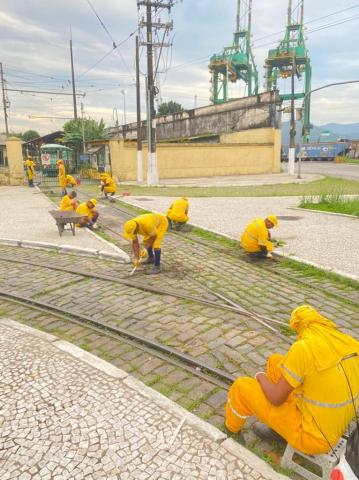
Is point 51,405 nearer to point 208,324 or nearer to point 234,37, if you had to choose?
point 208,324

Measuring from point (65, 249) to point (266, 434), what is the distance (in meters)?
6.90

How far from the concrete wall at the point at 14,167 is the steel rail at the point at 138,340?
2020cm

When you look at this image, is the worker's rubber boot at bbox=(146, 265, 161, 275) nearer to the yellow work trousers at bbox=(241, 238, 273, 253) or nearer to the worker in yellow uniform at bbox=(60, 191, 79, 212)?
the yellow work trousers at bbox=(241, 238, 273, 253)

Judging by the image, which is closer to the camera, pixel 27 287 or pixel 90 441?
pixel 90 441

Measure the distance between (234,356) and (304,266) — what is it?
3778mm

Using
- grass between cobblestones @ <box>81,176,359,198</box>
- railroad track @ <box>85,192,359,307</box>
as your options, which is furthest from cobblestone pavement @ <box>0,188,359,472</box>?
grass between cobblestones @ <box>81,176,359,198</box>

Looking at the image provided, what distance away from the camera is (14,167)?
2427 centimetres

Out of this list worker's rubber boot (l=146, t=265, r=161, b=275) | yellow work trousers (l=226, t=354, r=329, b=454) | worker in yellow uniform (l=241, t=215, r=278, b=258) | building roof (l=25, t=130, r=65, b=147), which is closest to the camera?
yellow work trousers (l=226, t=354, r=329, b=454)

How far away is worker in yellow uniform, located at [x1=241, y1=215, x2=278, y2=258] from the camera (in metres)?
7.61

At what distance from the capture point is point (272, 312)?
17.6 ft

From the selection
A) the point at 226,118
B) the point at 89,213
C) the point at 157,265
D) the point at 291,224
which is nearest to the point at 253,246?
the point at 157,265

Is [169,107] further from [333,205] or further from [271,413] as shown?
[271,413]

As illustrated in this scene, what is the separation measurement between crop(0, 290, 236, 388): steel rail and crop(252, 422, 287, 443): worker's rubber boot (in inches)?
25.0

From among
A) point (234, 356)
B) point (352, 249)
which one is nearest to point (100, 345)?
point (234, 356)
